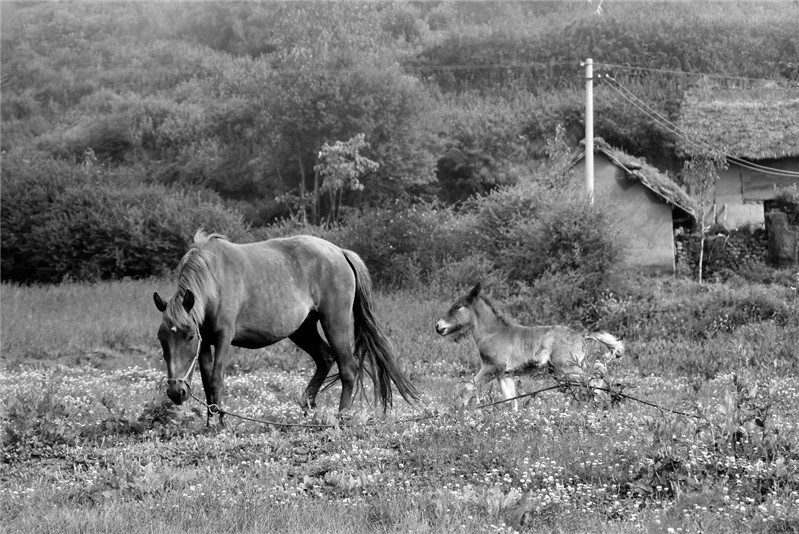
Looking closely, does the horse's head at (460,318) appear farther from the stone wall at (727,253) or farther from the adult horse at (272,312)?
the stone wall at (727,253)

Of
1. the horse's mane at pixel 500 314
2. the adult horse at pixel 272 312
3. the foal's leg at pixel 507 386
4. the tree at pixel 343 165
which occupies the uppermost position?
the adult horse at pixel 272 312

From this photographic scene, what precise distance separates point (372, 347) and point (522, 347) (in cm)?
239

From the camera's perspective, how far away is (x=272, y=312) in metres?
11.3

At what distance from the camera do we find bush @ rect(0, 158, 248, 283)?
34.2 metres

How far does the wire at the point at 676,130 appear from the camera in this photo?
121 ft

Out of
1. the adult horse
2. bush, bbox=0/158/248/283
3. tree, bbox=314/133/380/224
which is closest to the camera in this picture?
the adult horse

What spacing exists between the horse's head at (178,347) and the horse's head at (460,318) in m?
4.87

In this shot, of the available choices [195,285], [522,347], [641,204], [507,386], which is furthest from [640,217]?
[195,285]

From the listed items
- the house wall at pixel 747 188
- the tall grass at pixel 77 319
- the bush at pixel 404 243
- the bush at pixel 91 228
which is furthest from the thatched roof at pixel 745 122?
the tall grass at pixel 77 319

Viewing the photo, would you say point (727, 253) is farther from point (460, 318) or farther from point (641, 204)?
point (460, 318)

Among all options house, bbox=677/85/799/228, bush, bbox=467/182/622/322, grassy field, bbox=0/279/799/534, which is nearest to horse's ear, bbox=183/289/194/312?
grassy field, bbox=0/279/799/534

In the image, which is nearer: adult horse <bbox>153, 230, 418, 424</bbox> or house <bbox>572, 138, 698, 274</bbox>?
adult horse <bbox>153, 230, 418, 424</bbox>

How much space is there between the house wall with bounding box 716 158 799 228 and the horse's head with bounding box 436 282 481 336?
26.4 meters

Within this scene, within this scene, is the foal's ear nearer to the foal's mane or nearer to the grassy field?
the grassy field
